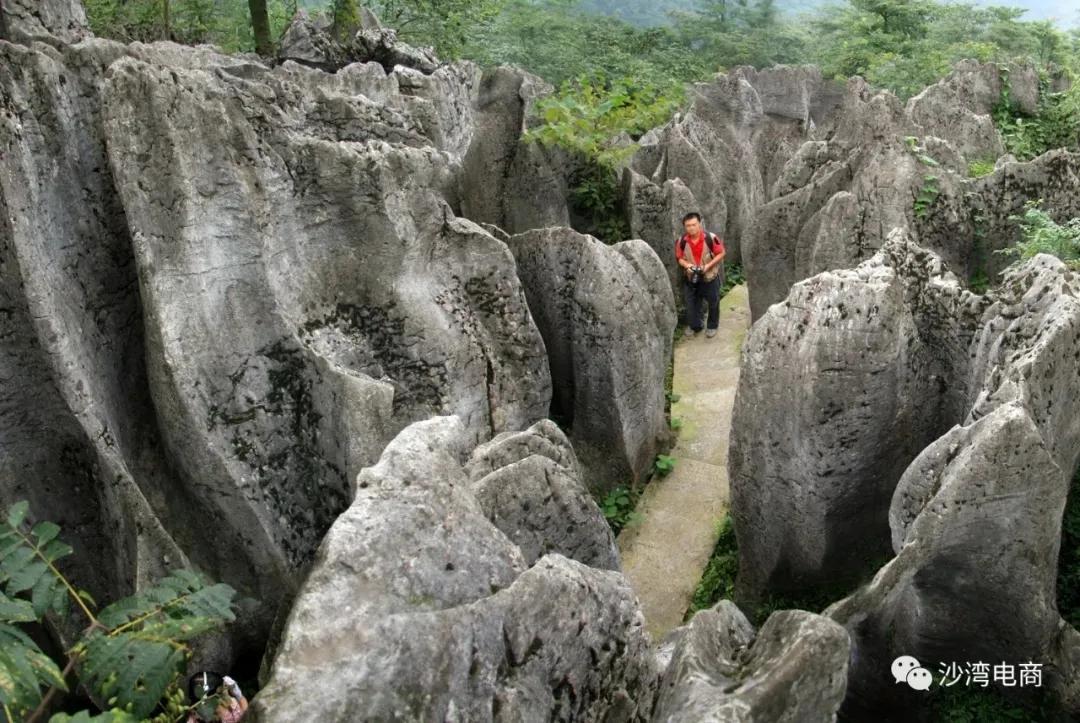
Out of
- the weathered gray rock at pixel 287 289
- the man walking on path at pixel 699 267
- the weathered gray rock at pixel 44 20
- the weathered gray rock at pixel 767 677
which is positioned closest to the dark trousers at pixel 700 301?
the man walking on path at pixel 699 267

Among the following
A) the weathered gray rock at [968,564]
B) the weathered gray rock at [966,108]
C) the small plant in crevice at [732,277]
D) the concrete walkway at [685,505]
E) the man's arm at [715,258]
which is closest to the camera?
the weathered gray rock at [968,564]

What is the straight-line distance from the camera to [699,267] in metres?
9.81

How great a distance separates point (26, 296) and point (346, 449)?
1628 millimetres

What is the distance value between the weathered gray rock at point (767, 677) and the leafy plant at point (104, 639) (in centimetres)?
146

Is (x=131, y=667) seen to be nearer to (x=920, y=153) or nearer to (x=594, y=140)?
(x=920, y=153)

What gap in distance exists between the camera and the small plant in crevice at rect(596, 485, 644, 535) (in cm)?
673

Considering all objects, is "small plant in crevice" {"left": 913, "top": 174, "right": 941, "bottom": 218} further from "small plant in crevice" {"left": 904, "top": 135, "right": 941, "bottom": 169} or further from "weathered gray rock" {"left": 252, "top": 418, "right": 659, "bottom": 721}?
"weathered gray rock" {"left": 252, "top": 418, "right": 659, "bottom": 721}

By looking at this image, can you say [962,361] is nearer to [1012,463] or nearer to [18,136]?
[1012,463]

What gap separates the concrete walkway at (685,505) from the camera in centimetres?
607

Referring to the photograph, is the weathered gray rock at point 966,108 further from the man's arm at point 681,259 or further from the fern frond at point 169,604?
the fern frond at point 169,604

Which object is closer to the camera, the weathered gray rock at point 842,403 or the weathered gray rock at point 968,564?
the weathered gray rock at point 968,564

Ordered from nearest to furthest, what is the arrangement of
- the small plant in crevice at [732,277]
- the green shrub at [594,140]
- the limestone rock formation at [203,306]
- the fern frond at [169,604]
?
the fern frond at [169,604] → the limestone rock formation at [203,306] → the green shrub at [594,140] → the small plant in crevice at [732,277]

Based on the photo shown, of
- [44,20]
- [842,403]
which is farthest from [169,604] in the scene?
[44,20]

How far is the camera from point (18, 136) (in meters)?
3.91
